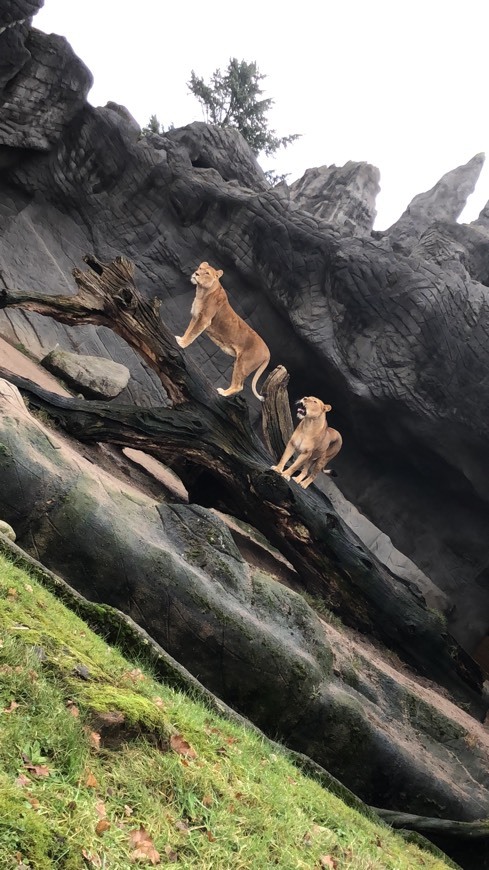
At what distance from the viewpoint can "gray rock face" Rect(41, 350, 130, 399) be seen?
1382 centimetres

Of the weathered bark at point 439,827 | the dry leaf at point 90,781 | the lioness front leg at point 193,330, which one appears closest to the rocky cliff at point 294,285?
the lioness front leg at point 193,330

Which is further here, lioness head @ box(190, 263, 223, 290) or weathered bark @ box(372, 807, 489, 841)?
A: lioness head @ box(190, 263, 223, 290)

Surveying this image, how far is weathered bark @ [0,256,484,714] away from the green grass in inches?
220

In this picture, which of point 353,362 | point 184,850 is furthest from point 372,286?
point 184,850

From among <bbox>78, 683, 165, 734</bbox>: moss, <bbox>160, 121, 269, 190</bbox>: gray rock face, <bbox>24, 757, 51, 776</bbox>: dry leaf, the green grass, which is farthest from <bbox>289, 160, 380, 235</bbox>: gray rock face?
<bbox>24, 757, 51, 776</bbox>: dry leaf

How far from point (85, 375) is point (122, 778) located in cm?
1208

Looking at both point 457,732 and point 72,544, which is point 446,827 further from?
point 72,544

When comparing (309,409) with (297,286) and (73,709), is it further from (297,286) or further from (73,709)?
(73,709)

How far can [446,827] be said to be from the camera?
20.0 ft

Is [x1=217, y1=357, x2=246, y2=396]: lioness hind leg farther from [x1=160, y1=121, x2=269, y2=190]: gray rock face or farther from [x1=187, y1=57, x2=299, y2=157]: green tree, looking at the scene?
[x1=187, y1=57, x2=299, y2=157]: green tree

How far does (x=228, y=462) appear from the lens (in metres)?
9.86

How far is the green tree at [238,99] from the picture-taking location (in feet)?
87.3

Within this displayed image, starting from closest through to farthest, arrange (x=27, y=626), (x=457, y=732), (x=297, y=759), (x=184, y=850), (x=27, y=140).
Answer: (x=184, y=850), (x=27, y=626), (x=297, y=759), (x=457, y=732), (x=27, y=140)

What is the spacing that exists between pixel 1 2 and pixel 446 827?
16.2m
